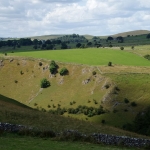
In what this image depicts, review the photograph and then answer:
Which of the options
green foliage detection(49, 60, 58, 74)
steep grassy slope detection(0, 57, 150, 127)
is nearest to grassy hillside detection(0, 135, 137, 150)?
steep grassy slope detection(0, 57, 150, 127)

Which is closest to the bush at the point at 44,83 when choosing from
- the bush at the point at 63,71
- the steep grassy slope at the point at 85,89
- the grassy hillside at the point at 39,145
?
the steep grassy slope at the point at 85,89

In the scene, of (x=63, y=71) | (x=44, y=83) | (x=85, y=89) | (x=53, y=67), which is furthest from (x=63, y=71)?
(x=85, y=89)

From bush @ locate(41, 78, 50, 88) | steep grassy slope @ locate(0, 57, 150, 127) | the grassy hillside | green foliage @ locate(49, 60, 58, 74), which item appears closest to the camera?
the grassy hillside

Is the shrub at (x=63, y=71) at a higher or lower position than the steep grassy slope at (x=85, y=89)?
higher

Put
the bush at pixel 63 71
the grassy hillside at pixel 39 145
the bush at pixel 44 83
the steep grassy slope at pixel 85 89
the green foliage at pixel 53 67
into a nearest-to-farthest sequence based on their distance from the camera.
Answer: the grassy hillside at pixel 39 145 → the steep grassy slope at pixel 85 89 → the bush at pixel 44 83 → the bush at pixel 63 71 → the green foliage at pixel 53 67

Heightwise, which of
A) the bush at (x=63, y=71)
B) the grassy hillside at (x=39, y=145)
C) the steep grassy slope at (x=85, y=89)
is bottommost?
the steep grassy slope at (x=85, y=89)

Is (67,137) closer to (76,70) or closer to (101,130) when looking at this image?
(101,130)

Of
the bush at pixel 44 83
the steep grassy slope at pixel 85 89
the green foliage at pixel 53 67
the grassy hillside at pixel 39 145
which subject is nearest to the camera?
the grassy hillside at pixel 39 145

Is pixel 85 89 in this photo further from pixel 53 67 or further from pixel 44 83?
pixel 53 67

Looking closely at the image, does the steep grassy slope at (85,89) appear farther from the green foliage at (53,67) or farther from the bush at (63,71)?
the green foliage at (53,67)

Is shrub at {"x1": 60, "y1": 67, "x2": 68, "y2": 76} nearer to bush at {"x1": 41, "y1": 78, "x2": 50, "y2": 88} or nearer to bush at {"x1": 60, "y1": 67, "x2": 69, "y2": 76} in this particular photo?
bush at {"x1": 60, "y1": 67, "x2": 69, "y2": 76}

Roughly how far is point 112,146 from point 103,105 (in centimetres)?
10972

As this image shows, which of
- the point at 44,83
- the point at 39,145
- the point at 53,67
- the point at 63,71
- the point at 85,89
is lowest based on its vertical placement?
the point at 85,89

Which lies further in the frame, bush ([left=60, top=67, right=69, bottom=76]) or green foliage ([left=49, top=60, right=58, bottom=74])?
green foliage ([left=49, top=60, right=58, bottom=74])
